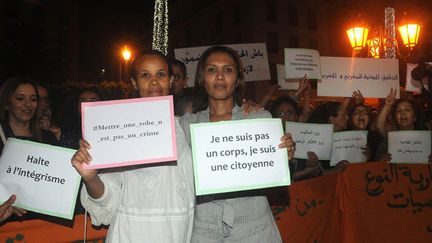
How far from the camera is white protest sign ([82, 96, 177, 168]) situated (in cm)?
228

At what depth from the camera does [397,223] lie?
4453 mm

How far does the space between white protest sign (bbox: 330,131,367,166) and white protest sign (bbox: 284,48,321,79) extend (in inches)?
33.3

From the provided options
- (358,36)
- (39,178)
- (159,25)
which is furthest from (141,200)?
(159,25)

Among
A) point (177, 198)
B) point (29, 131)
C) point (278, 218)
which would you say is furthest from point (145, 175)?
point (278, 218)

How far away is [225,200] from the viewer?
246 cm

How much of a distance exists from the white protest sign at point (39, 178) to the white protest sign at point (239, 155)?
81 cm

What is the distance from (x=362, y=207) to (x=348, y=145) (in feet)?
2.24

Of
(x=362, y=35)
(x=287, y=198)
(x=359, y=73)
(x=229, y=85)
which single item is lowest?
(x=287, y=198)

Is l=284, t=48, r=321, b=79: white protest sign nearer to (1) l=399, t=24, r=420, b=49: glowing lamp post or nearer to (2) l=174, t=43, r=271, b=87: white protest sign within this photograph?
(2) l=174, t=43, r=271, b=87: white protest sign

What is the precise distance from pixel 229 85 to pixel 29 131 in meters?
1.74

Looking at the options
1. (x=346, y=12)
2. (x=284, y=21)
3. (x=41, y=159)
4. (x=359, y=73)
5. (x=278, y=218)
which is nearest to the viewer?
(x=41, y=159)

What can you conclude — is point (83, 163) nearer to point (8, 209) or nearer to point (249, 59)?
point (8, 209)

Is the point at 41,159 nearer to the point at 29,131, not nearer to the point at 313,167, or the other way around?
the point at 29,131

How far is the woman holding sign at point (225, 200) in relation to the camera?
2.39 meters
